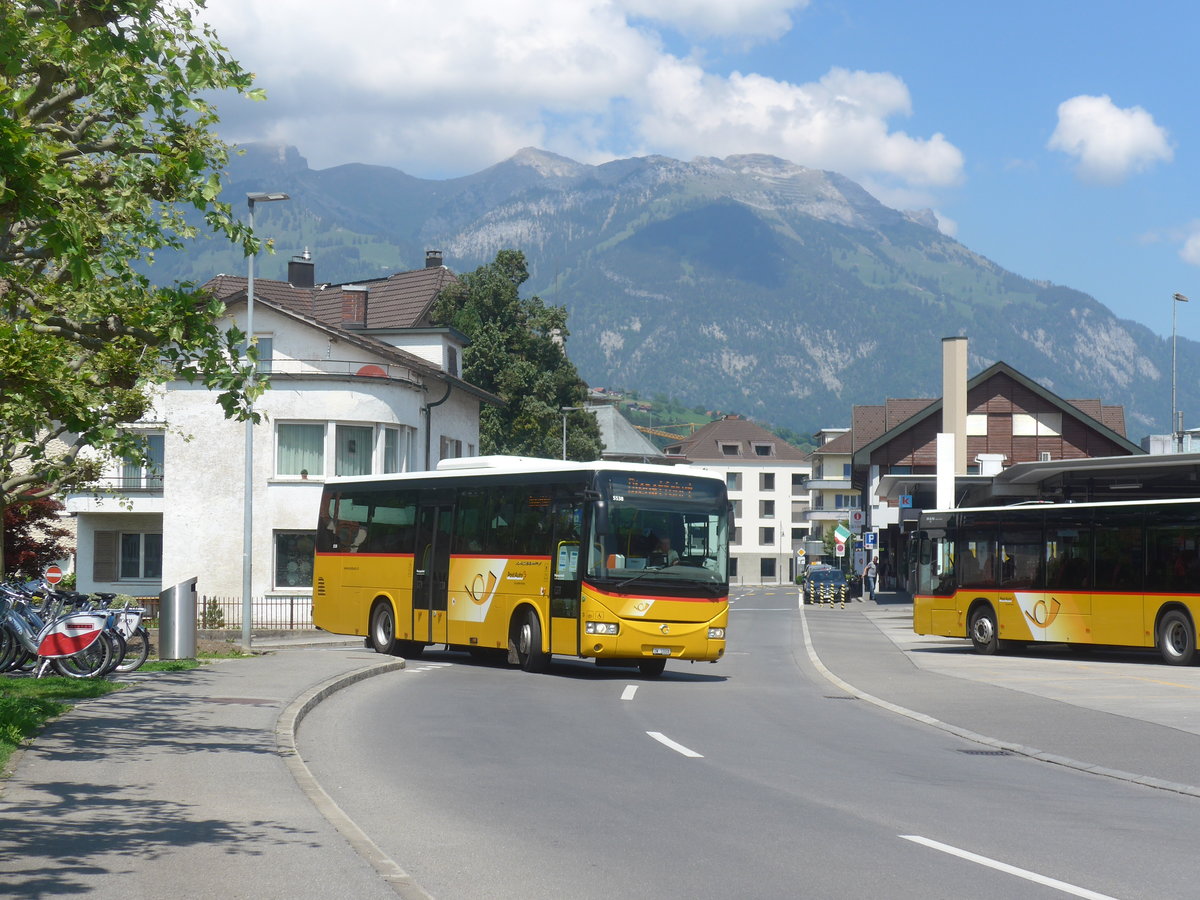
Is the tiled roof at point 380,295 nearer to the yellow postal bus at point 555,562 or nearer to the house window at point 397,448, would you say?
the house window at point 397,448

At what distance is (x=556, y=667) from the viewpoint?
24484 millimetres

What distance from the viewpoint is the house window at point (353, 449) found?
4278 cm

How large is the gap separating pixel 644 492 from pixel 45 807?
1368 cm

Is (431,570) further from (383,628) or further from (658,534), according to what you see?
(658,534)

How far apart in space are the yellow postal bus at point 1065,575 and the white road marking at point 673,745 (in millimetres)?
14979

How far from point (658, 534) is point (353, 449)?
22.9 metres

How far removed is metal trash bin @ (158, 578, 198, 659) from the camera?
23.2m

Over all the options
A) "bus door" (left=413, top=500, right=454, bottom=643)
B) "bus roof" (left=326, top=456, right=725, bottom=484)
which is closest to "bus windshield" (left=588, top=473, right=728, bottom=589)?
"bus roof" (left=326, top=456, right=725, bottom=484)

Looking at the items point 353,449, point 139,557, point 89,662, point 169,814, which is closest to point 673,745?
point 169,814

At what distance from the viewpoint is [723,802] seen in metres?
10.2

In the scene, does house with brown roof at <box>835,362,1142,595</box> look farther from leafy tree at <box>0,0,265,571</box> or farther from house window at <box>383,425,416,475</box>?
leafy tree at <box>0,0,265,571</box>

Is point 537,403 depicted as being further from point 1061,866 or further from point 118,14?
point 1061,866

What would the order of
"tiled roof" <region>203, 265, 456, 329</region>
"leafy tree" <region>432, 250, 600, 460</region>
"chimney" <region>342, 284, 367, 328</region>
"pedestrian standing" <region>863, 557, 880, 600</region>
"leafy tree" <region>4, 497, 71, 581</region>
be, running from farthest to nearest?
1. "pedestrian standing" <region>863, 557, 880, 600</region>
2. "leafy tree" <region>432, 250, 600, 460</region>
3. "tiled roof" <region>203, 265, 456, 329</region>
4. "chimney" <region>342, 284, 367, 328</region>
5. "leafy tree" <region>4, 497, 71, 581</region>

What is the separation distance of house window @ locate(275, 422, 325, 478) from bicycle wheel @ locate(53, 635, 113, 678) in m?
24.1
